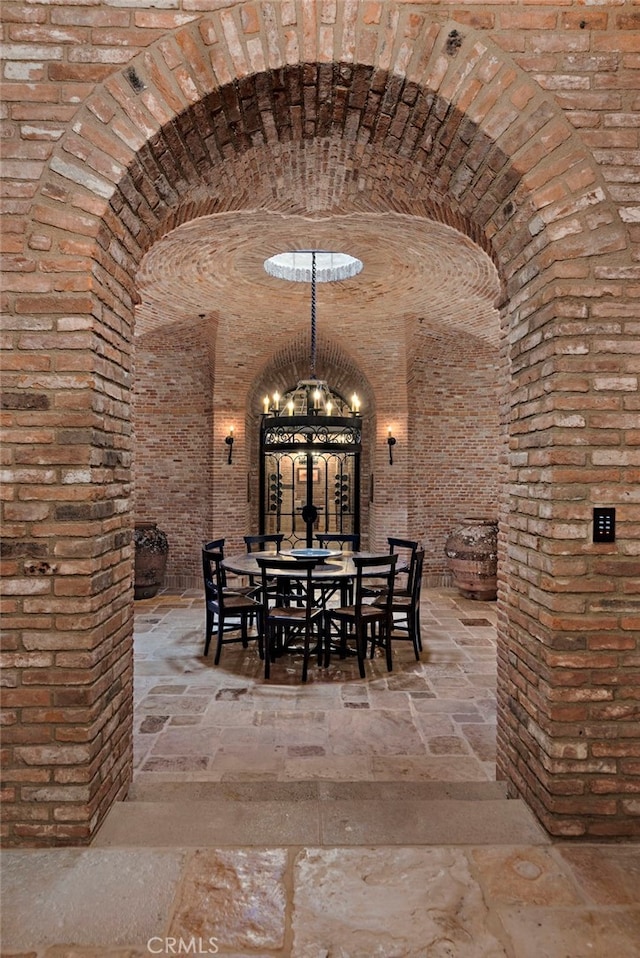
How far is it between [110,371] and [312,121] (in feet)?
4.82

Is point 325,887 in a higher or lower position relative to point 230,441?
lower

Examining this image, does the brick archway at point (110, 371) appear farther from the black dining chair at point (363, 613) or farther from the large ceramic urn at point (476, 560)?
the large ceramic urn at point (476, 560)

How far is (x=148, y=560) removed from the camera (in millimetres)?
7430

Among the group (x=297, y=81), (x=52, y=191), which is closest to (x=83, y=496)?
(x=52, y=191)

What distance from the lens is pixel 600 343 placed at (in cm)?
210

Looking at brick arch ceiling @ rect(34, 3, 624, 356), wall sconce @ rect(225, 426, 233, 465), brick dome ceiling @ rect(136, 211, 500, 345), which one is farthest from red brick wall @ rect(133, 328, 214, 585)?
brick arch ceiling @ rect(34, 3, 624, 356)

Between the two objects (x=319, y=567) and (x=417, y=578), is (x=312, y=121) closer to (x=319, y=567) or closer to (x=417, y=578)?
(x=319, y=567)

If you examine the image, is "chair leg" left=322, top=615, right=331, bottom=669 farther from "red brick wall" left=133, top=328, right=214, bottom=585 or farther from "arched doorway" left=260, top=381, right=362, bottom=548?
"red brick wall" left=133, top=328, right=214, bottom=585

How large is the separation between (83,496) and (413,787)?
1.99 meters

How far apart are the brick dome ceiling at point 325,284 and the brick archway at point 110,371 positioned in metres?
2.28

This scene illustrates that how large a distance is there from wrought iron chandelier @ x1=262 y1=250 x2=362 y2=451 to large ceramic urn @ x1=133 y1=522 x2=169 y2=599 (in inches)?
94.7

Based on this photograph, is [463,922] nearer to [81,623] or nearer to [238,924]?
[238,924]

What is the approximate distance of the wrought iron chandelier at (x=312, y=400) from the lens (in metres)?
5.53

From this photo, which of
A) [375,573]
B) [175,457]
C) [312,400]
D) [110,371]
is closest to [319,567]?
[375,573]
